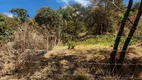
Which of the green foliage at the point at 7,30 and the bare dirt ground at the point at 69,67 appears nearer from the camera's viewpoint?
the bare dirt ground at the point at 69,67

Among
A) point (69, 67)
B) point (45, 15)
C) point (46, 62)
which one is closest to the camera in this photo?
point (69, 67)

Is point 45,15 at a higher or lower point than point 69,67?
higher

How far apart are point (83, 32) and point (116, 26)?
305 cm

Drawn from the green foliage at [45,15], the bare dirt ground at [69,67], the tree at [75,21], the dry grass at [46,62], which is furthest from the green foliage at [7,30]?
the green foliage at [45,15]

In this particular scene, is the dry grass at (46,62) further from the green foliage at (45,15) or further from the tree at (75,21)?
the green foliage at (45,15)

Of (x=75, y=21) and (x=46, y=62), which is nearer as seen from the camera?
(x=46, y=62)

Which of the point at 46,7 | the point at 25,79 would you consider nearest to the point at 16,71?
the point at 25,79

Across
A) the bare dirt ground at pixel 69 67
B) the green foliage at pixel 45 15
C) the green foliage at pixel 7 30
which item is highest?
the green foliage at pixel 45 15

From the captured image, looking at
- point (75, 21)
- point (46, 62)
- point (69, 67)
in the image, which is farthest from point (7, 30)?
point (75, 21)

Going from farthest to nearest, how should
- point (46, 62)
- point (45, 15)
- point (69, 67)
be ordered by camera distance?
point (45, 15) → point (46, 62) → point (69, 67)

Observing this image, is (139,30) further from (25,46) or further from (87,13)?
(87,13)

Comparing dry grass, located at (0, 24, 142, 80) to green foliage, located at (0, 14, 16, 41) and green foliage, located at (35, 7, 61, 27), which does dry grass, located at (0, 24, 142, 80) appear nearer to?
green foliage, located at (0, 14, 16, 41)

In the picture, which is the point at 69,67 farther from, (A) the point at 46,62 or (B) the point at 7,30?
(B) the point at 7,30

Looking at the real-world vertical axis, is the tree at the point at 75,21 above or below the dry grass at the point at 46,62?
above
